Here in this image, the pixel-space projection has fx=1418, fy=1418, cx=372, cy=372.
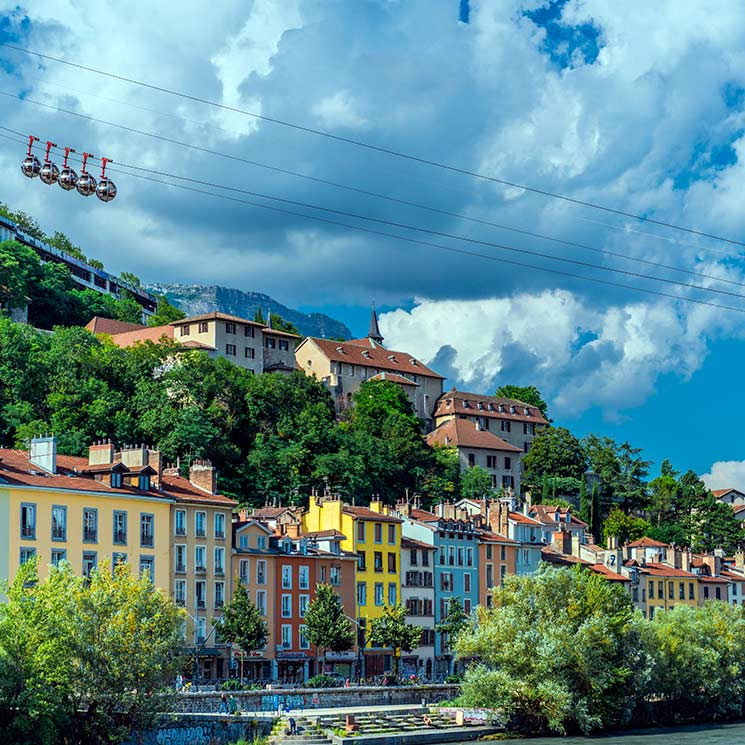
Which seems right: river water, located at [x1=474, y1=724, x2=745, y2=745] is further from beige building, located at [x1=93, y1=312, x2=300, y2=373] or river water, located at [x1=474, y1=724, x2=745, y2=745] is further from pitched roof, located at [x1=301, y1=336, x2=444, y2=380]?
pitched roof, located at [x1=301, y1=336, x2=444, y2=380]

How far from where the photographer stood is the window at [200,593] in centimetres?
7894

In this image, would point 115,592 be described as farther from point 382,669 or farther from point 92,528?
point 382,669

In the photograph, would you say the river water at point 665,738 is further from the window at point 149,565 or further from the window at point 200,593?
the window at point 149,565

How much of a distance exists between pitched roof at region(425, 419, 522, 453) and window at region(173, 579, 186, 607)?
81508mm

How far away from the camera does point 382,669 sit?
300 feet

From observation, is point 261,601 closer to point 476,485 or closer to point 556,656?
point 556,656

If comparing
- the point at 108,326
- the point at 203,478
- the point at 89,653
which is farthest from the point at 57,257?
the point at 89,653

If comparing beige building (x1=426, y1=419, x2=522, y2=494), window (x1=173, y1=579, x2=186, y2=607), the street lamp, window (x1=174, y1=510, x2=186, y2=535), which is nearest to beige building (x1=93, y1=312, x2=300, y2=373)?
beige building (x1=426, y1=419, x2=522, y2=494)

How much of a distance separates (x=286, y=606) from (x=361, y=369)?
80.9m

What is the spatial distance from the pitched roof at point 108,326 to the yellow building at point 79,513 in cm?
8337

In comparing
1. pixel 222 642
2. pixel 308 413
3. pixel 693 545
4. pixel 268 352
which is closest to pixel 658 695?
pixel 222 642

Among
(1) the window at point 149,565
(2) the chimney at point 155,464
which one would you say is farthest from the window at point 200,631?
(2) the chimney at point 155,464

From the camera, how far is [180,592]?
7769cm

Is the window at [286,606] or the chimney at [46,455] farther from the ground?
the chimney at [46,455]
